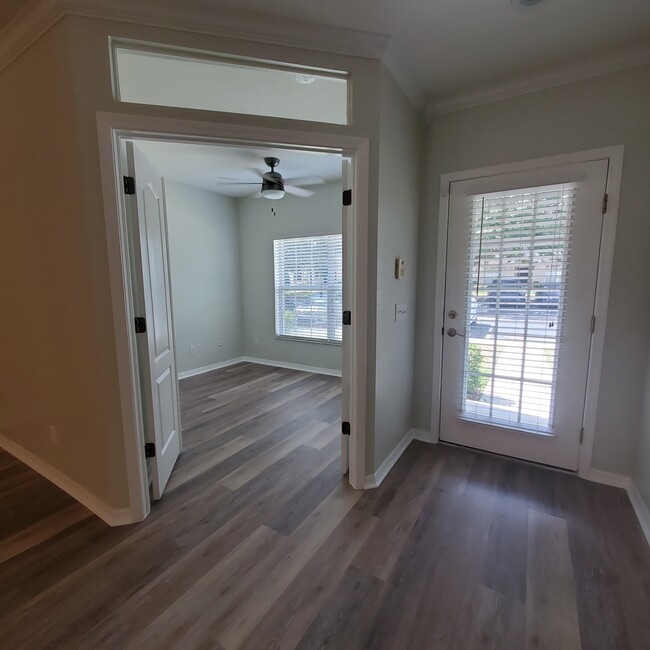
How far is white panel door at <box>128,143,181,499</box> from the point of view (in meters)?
1.88

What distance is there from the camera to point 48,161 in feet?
5.79

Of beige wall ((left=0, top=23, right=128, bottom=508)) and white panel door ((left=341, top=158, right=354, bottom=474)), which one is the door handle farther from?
beige wall ((left=0, top=23, right=128, bottom=508))

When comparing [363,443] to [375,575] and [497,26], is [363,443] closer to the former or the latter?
[375,575]

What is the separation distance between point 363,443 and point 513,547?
945mm

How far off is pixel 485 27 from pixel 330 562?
2919 millimetres

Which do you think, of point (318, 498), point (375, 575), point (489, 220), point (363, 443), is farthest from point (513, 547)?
point (489, 220)

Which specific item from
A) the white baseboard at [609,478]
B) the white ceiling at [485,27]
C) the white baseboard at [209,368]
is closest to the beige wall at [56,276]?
the white ceiling at [485,27]

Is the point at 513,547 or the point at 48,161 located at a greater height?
the point at 48,161

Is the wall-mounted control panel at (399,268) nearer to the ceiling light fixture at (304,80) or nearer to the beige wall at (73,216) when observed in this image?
the beige wall at (73,216)

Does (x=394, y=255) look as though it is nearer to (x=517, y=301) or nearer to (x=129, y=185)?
(x=517, y=301)

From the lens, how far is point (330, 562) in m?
1.64

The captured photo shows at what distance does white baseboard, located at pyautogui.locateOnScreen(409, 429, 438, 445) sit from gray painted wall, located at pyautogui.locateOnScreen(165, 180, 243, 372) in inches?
125

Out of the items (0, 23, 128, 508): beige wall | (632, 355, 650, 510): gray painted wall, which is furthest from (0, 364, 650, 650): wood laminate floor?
(0, 23, 128, 508): beige wall

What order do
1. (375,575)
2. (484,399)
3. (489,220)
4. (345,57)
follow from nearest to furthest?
(375,575)
(345,57)
(489,220)
(484,399)
